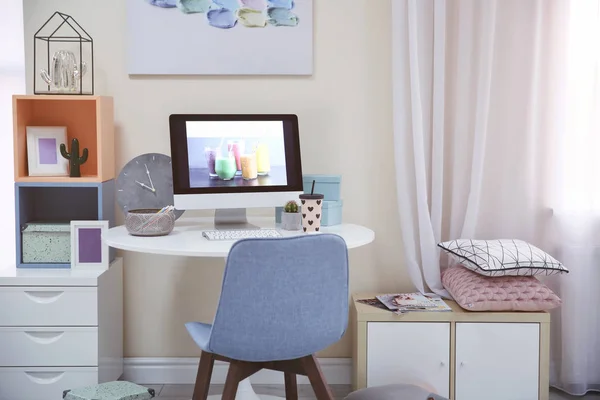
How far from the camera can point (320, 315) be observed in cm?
Result: 225

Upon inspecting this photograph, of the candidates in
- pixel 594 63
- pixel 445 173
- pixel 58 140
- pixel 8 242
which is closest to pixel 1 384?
pixel 8 242

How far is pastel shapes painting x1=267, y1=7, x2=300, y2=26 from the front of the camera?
319cm

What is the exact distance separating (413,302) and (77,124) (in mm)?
1576

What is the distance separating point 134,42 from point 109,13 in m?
0.17

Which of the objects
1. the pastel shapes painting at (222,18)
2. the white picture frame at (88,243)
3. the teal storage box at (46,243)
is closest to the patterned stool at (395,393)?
the white picture frame at (88,243)

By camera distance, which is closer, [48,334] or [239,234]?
[239,234]

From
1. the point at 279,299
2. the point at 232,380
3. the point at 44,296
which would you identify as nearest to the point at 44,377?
the point at 44,296

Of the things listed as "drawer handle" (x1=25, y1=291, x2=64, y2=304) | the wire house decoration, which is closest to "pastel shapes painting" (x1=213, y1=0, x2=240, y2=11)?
the wire house decoration

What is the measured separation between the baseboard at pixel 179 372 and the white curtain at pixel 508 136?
0.57 meters

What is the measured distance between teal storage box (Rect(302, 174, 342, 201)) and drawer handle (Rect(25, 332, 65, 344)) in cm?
110

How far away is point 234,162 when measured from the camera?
2869 mm

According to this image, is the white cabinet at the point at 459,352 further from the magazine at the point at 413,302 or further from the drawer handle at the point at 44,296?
the drawer handle at the point at 44,296

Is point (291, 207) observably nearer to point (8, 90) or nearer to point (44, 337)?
point (44, 337)

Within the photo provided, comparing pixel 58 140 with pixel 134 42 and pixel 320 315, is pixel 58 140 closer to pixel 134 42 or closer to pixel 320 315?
pixel 134 42
